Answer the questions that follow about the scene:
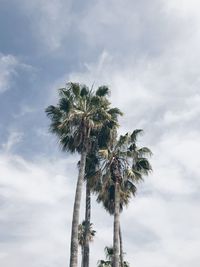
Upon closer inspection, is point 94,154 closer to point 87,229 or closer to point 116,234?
point 87,229

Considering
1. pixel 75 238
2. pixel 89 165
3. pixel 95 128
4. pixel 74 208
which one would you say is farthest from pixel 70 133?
pixel 75 238

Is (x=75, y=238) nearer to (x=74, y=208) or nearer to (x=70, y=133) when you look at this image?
(x=74, y=208)

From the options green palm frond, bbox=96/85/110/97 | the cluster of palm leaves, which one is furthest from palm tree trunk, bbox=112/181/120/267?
green palm frond, bbox=96/85/110/97

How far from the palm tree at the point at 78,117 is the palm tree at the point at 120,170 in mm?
2099

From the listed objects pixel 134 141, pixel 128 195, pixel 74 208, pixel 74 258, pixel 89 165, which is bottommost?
pixel 74 258

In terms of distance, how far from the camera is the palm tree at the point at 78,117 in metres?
29.6

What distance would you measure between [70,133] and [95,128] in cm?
202

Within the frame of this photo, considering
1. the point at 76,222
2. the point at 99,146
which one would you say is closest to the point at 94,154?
the point at 99,146

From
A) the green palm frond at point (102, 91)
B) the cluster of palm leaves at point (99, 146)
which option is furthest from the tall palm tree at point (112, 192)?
the green palm frond at point (102, 91)

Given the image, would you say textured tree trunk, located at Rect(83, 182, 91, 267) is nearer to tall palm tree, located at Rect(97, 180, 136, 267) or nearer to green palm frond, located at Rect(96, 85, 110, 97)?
tall palm tree, located at Rect(97, 180, 136, 267)

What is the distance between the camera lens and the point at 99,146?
31.7m

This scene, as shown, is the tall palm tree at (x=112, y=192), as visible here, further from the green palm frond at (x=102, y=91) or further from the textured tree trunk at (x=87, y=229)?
the green palm frond at (x=102, y=91)

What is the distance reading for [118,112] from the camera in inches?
1288

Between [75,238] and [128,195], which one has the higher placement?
[128,195]
